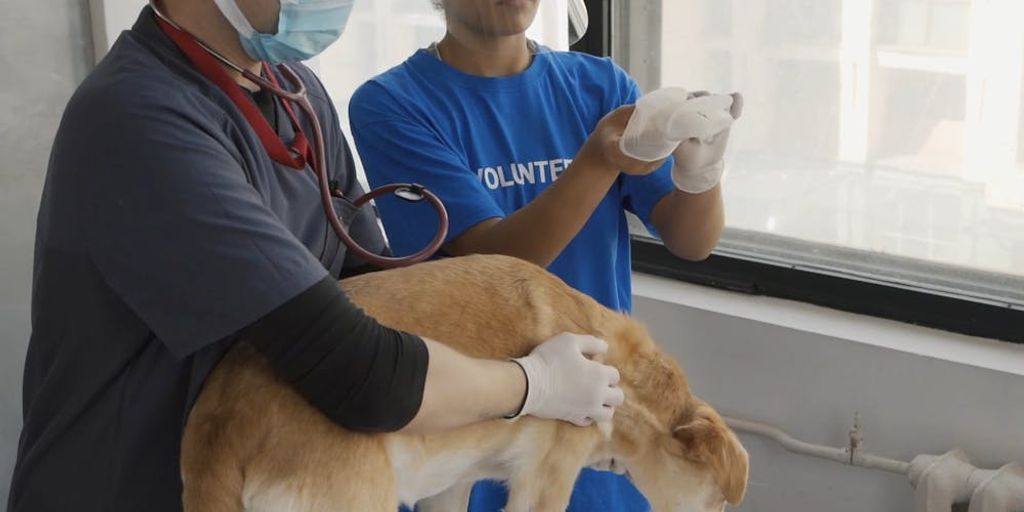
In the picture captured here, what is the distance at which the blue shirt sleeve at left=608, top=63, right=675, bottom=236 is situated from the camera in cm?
154

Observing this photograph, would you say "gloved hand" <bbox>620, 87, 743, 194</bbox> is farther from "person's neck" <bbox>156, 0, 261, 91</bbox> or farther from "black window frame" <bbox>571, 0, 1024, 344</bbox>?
"black window frame" <bbox>571, 0, 1024, 344</bbox>

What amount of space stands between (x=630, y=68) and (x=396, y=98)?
118 cm

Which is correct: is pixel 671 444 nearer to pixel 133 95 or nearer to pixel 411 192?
pixel 411 192

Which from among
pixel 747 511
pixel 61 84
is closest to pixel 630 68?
pixel 747 511

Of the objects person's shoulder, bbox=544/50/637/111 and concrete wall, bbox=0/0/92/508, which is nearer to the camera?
person's shoulder, bbox=544/50/637/111

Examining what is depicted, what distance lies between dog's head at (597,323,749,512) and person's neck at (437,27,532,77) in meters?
0.45

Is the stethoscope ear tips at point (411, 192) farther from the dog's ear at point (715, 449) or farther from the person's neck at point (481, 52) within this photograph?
the dog's ear at point (715, 449)

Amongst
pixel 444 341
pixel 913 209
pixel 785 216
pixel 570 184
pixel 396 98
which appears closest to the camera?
pixel 444 341

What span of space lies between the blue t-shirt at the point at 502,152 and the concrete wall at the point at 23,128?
0.99 metres

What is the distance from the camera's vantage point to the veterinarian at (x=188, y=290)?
96cm

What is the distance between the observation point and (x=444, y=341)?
1131mm

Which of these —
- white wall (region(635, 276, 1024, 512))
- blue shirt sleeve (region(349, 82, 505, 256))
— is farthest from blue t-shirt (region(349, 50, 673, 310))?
white wall (region(635, 276, 1024, 512))

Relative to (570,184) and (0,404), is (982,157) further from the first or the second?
(0,404)

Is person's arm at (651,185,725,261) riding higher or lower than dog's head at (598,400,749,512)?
higher
